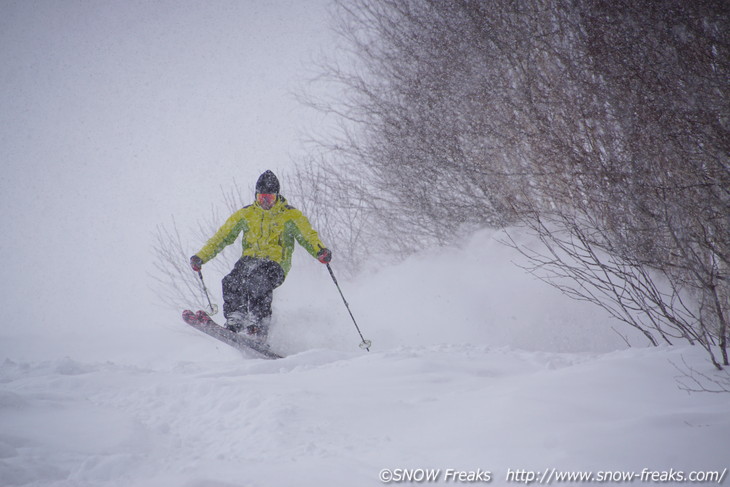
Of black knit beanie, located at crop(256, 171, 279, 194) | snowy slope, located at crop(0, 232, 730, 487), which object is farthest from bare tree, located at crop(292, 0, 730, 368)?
black knit beanie, located at crop(256, 171, 279, 194)

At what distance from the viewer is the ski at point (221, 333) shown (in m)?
4.54

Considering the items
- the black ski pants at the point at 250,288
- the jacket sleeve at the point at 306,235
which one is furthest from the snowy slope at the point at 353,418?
→ the jacket sleeve at the point at 306,235

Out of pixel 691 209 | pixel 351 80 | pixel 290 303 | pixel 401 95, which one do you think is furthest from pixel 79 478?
pixel 351 80

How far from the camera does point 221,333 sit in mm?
4578

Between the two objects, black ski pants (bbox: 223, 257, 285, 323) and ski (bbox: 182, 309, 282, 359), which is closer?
ski (bbox: 182, 309, 282, 359)

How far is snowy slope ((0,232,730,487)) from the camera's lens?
4.99 feet

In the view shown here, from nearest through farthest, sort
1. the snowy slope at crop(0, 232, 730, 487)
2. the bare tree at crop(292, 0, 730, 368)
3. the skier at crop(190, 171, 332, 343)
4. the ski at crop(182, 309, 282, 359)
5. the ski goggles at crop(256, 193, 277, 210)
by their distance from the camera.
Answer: the snowy slope at crop(0, 232, 730, 487) → the bare tree at crop(292, 0, 730, 368) → the ski at crop(182, 309, 282, 359) → the skier at crop(190, 171, 332, 343) → the ski goggles at crop(256, 193, 277, 210)

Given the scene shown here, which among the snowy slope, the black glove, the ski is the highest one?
the black glove

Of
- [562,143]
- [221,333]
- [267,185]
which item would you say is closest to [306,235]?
[267,185]

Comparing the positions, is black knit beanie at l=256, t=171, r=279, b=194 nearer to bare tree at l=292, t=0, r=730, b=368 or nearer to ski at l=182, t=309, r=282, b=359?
ski at l=182, t=309, r=282, b=359

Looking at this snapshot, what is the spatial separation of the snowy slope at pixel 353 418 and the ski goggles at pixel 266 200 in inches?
86.8

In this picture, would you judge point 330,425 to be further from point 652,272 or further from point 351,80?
point 351,80

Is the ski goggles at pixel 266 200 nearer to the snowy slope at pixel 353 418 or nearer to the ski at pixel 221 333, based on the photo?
the ski at pixel 221 333

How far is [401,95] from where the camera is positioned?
757cm
